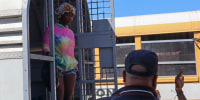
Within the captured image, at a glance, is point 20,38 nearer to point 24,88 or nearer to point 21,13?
point 21,13

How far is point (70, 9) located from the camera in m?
3.41

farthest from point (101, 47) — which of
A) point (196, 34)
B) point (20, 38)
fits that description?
point (196, 34)

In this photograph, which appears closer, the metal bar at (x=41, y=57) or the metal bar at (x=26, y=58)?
the metal bar at (x=26, y=58)

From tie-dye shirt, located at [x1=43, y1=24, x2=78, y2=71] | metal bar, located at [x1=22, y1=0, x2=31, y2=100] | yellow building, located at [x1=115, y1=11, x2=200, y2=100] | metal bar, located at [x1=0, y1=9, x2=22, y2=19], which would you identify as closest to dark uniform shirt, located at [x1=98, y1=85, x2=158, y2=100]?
metal bar, located at [x1=22, y1=0, x2=31, y2=100]

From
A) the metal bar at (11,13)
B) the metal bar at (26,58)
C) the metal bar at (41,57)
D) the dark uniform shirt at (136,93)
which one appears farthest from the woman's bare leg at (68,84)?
the dark uniform shirt at (136,93)

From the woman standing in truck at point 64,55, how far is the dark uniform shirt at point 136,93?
80.6 inches

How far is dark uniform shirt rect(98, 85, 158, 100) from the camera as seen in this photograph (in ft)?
3.88

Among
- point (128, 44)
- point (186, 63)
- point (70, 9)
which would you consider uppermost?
point (70, 9)

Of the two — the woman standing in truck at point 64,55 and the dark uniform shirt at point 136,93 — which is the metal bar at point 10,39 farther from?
the dark uniform shirt at point 136,93

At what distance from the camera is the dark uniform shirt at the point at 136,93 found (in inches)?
46.6

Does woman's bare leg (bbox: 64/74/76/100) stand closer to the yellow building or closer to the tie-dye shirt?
the tie-dye shirt

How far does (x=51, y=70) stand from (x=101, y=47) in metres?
1.40

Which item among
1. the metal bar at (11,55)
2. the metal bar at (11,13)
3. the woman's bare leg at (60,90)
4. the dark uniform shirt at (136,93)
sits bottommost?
the woman's bare leg at (60,90)

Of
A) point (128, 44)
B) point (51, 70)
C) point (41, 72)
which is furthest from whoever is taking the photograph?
point (128, 44)
